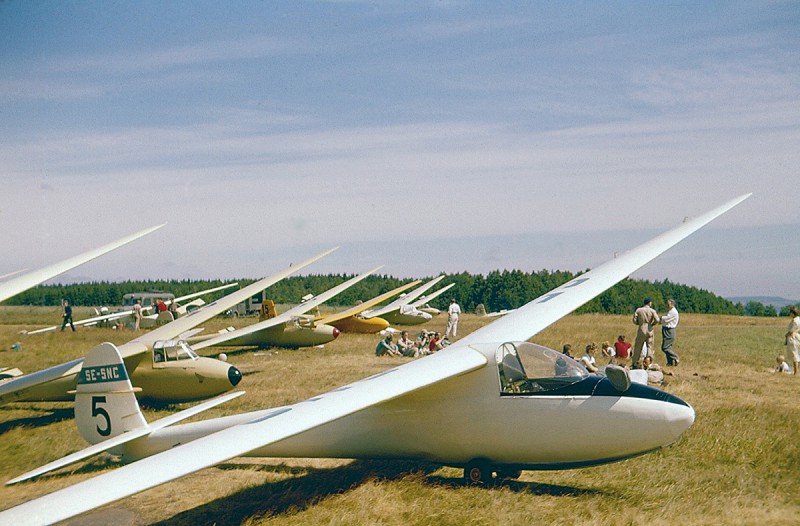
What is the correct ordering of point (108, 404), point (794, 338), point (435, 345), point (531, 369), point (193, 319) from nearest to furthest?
point (531, 369) → point (108, 404) → point (193, 319) → point (794, 338) → point (435, 345)

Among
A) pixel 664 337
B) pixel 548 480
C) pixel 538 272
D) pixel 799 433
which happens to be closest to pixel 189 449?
pixel 548 480

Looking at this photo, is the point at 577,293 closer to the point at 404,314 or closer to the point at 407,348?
the point at 407,348

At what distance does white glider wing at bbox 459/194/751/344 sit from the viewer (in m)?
9.66

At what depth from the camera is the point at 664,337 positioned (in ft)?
55.4

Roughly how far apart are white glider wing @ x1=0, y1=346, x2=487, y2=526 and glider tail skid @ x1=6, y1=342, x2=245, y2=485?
3.64m

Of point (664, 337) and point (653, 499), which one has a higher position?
point (664, 337)

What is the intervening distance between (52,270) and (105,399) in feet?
14.5

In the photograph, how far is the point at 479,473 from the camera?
8242 millimetres

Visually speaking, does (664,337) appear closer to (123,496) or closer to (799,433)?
(799,433)

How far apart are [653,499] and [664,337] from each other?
10200mm

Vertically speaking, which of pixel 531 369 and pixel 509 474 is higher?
pixel 531 369

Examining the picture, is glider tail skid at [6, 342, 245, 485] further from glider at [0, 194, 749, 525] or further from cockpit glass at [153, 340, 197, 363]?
cockpit glass at [153, 340, 197, 363]

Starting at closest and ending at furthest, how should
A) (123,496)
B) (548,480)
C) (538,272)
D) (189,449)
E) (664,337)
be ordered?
(123,496)
(189,449)
(548,480)
(664,337)
(538,272)

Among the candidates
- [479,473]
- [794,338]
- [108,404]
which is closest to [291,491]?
[479,473]
